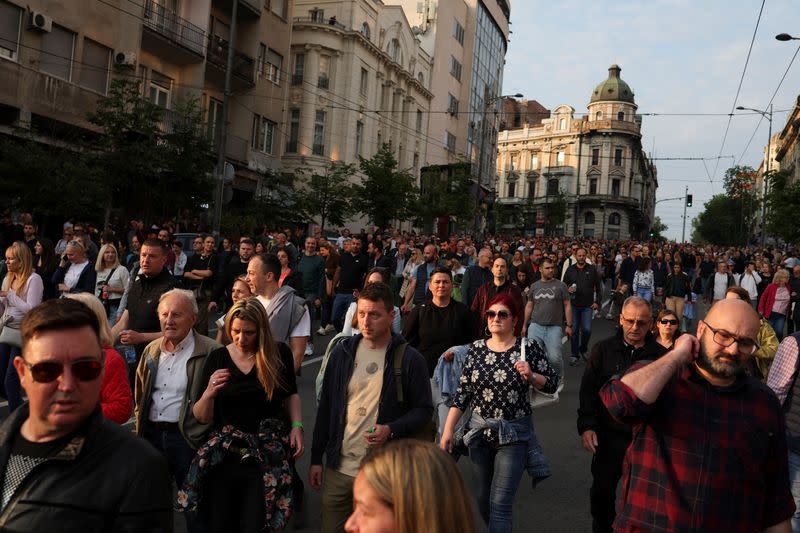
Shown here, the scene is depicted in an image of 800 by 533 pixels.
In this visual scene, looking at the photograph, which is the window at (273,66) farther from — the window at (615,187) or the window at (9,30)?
the window at (615,187)

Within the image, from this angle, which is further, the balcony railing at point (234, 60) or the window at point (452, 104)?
the window at point (452, 104)

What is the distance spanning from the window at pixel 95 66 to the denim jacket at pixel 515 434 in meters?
21.8

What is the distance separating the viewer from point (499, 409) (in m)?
4.67

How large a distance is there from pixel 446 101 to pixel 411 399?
197 feet

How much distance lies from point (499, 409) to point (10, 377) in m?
4.21

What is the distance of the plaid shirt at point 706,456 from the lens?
9.84 ft

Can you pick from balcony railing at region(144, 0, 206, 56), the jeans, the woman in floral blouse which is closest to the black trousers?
the woman in floral blouse

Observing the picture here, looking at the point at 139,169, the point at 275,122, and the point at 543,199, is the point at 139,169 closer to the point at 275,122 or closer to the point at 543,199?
the point at 275,122

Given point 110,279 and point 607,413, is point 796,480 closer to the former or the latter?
point 607,413

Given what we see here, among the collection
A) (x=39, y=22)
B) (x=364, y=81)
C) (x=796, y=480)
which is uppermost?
(x=364, y=81)

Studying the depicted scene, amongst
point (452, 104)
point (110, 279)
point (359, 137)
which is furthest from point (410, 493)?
point (452, 104)

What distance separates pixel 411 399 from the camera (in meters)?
4.20

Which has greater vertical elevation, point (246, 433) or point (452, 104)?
point (452, 104)

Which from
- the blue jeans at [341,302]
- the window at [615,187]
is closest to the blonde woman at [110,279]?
the blue jeans at [341,302]
